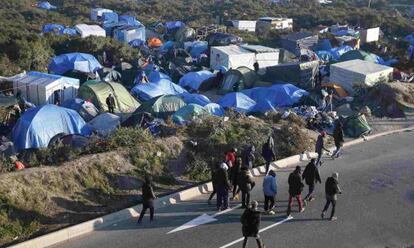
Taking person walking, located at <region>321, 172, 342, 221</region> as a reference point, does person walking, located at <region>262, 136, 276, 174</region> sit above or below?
below

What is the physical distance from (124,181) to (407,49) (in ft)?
107

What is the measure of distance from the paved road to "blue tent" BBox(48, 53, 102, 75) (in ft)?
62.6

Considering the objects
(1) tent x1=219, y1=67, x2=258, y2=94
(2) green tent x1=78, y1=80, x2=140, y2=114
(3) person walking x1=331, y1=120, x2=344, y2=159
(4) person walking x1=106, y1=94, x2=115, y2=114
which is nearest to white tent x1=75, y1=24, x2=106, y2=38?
(1) tent x1=219, y1=67, x2=258, y2=94

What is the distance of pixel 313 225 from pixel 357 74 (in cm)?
1563

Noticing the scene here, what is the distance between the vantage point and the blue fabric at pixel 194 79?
27922 mm

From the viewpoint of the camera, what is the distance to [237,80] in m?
27.2

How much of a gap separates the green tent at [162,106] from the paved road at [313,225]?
8.12 m

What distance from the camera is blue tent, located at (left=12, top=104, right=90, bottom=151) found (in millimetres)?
17250

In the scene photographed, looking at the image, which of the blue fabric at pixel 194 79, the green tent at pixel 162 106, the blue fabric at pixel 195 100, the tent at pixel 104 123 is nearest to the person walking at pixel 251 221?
the tent at pixel 104 123

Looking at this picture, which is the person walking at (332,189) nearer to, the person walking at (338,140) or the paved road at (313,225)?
the paved road at (313,225)

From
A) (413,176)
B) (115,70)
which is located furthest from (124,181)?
(115,70)

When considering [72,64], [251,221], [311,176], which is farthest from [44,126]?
[72,64]

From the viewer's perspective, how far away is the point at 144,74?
27.7 meters

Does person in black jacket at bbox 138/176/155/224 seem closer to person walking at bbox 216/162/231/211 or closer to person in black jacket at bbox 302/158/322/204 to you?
person walking at bbox 216/162/231/211
